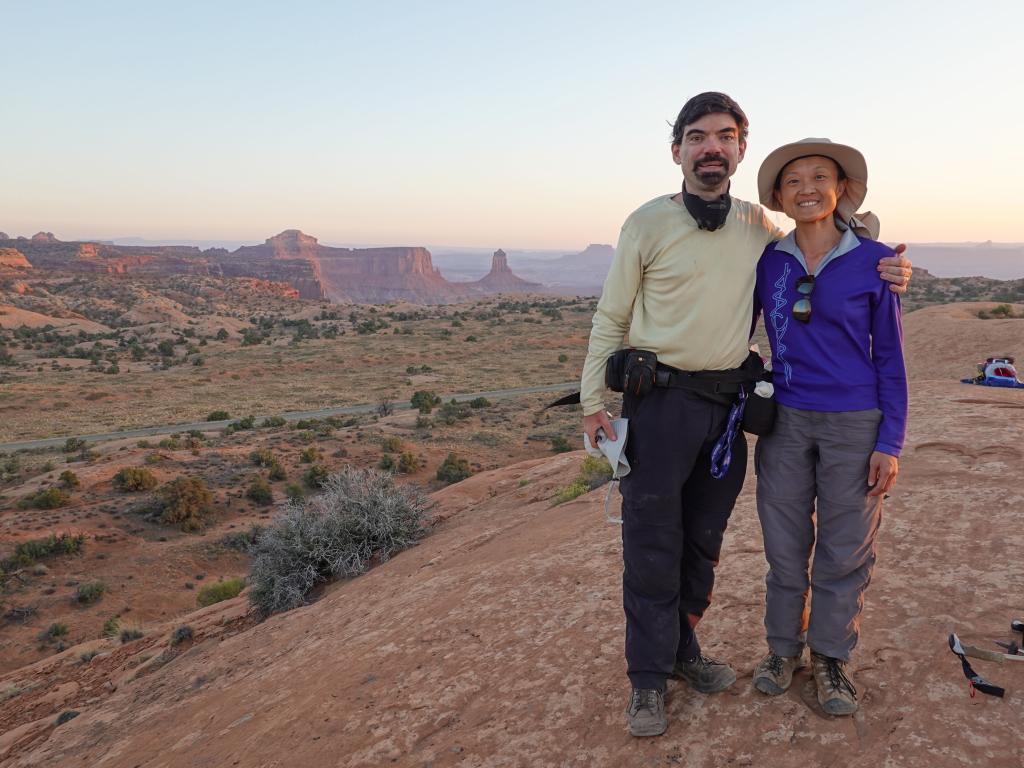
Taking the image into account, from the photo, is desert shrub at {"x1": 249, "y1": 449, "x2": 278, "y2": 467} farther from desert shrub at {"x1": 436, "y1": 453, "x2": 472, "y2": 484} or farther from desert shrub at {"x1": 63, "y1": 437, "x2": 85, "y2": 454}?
desert shrub at {"x1": 63, "y1": 437, "x2": 85, "y2": 454}

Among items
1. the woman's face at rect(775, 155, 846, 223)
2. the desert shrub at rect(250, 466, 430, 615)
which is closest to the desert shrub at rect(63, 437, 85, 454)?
the desert shrub at rect(250, 466, 430, 615)

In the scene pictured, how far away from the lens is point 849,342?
247 centimetres

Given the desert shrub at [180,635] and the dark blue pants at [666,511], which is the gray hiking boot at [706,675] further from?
the desert shrub at [180,635]

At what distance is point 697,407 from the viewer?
8.39ft

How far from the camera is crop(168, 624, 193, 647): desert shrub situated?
655 centimetres

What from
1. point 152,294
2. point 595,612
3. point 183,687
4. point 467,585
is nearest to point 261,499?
point 183,687

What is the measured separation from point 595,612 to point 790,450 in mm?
1770

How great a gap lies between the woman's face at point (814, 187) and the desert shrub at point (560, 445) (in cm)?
1462

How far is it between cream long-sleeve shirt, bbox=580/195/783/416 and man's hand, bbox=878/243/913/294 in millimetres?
447

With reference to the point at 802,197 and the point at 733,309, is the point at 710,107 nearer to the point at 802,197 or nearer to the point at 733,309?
the point at 802,197

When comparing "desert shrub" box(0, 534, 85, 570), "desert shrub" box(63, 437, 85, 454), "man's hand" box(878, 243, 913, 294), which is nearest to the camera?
"man's hand" box(878, 243, 913, 294)

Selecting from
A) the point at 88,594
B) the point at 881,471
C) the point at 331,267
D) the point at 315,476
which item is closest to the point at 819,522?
the point at 881,471

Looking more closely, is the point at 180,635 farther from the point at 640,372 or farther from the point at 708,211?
the point at 708,211

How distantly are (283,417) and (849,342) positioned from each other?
2221cm
